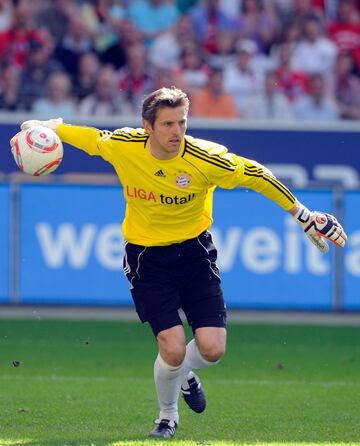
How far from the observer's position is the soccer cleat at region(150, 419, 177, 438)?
6.65 metres

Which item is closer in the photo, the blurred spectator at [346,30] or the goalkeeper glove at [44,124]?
the goalkeeper glove at [44,124]

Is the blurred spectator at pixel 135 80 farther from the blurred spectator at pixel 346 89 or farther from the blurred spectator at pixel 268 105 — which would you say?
the blurred spectator at pixel 346 89

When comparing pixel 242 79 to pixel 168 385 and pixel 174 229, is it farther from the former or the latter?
pixel 168 385

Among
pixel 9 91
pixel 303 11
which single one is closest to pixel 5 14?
pixel 9 91

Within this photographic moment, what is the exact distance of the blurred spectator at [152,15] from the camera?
15.7 metres

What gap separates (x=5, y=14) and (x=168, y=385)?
990 cm

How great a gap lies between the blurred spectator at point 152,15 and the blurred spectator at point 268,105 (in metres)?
1.92

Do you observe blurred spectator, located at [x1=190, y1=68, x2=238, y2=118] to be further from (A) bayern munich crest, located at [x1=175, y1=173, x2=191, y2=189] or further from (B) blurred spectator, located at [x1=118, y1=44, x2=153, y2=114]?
(A) bayern munich crest, located at [x1=175, y1=173, x2=191, y2=189]

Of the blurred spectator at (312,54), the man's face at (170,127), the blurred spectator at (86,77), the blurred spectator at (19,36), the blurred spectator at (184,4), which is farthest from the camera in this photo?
the blurred spectator at (184,4)

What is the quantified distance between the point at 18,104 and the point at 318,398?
7489 millimetres

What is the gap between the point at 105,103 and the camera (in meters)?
14.5

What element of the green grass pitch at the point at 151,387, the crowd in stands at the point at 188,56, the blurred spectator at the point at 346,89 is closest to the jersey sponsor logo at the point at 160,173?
the green grass pitch at the point at 151,387

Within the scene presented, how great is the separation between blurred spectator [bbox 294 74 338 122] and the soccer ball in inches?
323

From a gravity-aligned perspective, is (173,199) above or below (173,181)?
below
